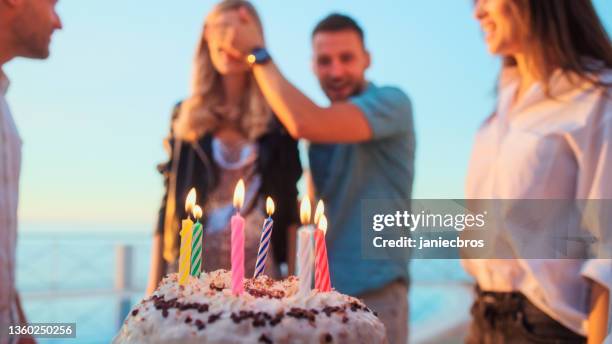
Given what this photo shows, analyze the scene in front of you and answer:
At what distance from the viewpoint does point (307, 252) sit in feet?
3.96

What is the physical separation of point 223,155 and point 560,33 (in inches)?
47.4

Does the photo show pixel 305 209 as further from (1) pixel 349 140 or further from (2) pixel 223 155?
(2) pixel 223 155

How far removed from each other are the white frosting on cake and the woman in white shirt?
0.44 m

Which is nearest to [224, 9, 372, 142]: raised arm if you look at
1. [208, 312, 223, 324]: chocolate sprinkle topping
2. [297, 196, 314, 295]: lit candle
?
[297, 196, 314, 295]: lit candle

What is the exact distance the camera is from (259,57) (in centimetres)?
215

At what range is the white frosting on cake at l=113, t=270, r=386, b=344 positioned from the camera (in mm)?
1150

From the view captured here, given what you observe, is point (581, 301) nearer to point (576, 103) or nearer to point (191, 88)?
point (576, 103)

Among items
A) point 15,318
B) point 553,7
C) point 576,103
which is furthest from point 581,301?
point 15,318

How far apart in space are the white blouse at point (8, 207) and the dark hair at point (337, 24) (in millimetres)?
1321

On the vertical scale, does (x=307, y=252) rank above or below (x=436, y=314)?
above

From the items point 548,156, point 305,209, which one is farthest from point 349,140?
point 305,209

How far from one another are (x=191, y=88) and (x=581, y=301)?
156 cm

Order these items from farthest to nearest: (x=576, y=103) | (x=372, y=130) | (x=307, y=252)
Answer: (x=372, y=130), (x=576, y=103), (x=307, y=252)

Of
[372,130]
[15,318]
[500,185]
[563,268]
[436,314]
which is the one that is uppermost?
[372,130]
